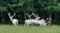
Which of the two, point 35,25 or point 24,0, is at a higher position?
point 24,0

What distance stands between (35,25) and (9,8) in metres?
3.74

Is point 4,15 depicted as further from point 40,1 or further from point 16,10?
point 40,1

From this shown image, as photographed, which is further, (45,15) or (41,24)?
(45,15)

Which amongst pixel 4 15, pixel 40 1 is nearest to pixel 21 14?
pixel 4 15

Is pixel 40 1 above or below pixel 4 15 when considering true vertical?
above

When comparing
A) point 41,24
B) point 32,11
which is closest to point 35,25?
point 41,24

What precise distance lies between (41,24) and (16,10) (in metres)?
3.96

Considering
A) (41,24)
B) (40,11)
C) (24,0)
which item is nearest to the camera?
(41,24)

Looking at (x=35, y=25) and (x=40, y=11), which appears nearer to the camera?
(x=35, y=25)

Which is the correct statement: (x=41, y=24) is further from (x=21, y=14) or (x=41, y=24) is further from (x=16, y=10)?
(x=21, y=14)

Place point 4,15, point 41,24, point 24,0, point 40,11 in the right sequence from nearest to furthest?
point 41,24
point 24,0
point 40,11
point 4,15

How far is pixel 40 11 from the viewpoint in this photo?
77.4 feet

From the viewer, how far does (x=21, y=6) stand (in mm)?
22016

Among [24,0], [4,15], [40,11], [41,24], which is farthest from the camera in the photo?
[4,15]
